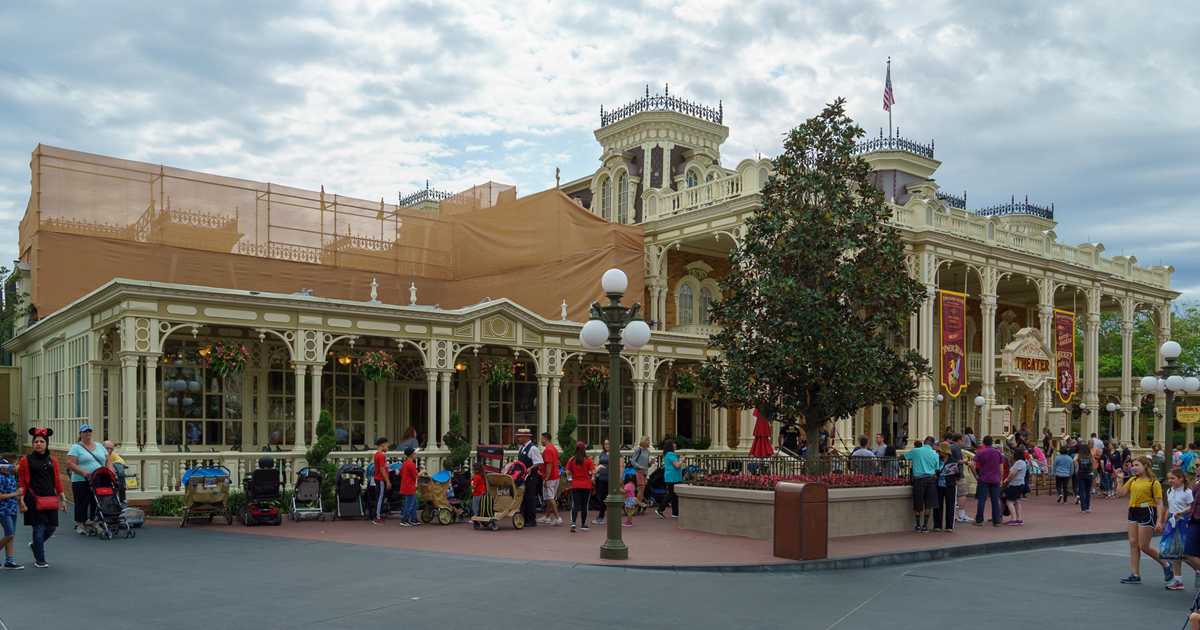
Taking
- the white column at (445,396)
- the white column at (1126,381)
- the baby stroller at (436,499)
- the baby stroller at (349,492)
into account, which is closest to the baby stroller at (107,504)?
the baby stroller at (349,492)

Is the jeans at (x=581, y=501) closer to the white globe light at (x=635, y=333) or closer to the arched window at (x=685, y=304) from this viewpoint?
the white globe light at (x=635, y=333)

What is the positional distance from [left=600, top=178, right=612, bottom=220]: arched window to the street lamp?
2087cm

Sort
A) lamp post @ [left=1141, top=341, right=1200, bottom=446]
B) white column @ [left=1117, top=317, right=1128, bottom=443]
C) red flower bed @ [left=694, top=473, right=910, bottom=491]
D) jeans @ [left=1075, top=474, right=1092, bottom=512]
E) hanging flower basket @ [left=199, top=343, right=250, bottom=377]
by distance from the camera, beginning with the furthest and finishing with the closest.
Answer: white column @ [left=1117, top=317, right=1128, bottom=443], jeans @ [left=1075, top=474, right=1092, bottom=512], hanging flower basket @ [left=199, top=343, right=250, bottom=377], lamp post @ [left=1141, top=341, right=1200, bottom=446], red flower bed @ [left=694, top=473, right=910, bottom=491]

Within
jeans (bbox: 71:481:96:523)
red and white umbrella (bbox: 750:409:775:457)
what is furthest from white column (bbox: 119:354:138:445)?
red and white umbrella (bbox: 750:409:775:457)

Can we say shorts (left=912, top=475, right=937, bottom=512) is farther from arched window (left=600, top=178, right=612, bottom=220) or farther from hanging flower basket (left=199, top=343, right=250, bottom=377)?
arched window (left=600, top=178, right=612, bottom=220)

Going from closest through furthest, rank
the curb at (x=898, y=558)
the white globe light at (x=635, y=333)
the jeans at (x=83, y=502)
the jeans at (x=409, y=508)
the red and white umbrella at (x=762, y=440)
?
the curb at (x=898, y=558), the white globe light at (x=635, y=333), the jeans at (x=83, y=502), the jeans at (x=409, y=508), the red and white umbrella at (x=762, y=440)

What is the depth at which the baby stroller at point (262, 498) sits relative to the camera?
53.4 feet

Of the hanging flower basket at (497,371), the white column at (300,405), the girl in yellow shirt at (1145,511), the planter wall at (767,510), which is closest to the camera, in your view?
the girl in yellow shirt at (1145,511)

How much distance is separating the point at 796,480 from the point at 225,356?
11.1 meters

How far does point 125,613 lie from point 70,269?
17.3 m

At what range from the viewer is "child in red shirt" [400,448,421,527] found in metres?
16.7

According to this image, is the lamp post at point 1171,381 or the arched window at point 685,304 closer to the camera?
the lamp post at point 1171,381

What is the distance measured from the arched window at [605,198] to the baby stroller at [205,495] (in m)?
19.6

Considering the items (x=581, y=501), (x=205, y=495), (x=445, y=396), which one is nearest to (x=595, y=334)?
(x=581, y=501)
